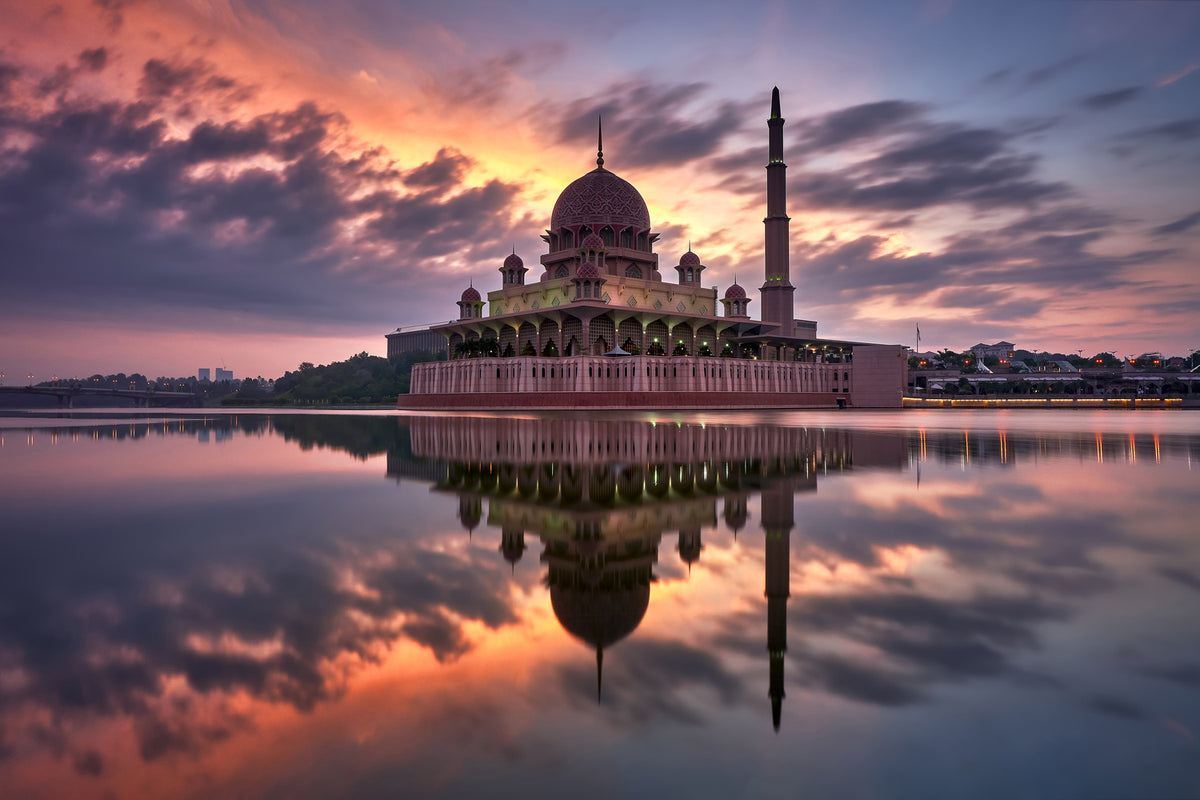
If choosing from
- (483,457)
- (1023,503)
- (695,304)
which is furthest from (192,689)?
(695,304)

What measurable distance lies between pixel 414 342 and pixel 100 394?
60241mm

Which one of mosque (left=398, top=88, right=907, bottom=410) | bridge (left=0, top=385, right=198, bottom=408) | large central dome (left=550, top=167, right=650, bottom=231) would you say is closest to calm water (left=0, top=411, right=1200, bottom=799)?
mosque (left=398, top=88, right=907, bottom=410)

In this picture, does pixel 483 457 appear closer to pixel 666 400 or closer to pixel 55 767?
pixel 55 767

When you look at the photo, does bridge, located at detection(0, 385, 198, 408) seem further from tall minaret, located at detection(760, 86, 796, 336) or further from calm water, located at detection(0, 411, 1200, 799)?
calm water, located at detection(0, 411, 1200, 799)

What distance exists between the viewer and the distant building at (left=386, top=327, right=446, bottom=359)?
146125 mm

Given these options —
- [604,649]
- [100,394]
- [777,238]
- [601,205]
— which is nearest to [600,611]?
[604,649]

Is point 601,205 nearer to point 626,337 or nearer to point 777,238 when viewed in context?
point 626,337

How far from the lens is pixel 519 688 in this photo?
10.9 ft

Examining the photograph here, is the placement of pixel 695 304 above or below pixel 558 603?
above

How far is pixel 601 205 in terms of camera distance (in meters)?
71.9

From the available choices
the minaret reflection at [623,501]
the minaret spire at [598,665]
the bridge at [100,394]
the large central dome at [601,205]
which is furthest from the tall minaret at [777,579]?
the bridge at [100,394]

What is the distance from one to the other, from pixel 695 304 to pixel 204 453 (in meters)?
62.1

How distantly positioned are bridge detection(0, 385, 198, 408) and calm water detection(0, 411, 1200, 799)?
404ft

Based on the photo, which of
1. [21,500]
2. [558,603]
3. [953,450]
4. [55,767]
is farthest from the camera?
[953,450]
